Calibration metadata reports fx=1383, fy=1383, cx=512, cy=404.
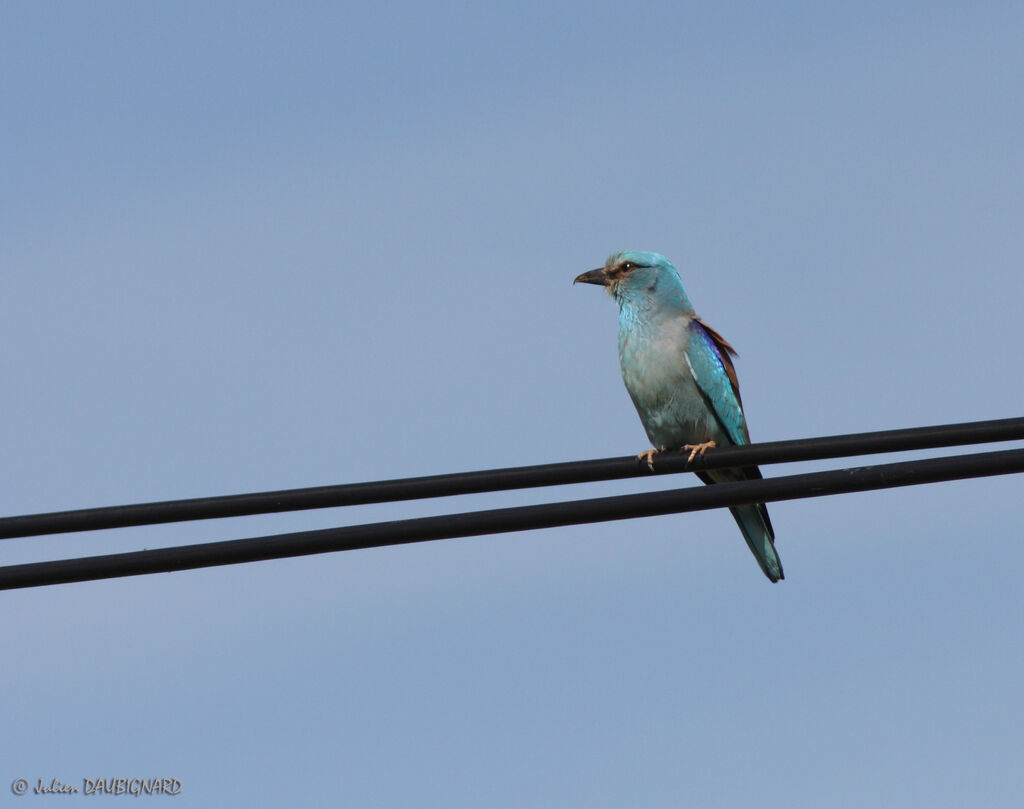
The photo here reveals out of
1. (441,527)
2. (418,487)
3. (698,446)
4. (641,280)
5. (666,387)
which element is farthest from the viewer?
(641,280)

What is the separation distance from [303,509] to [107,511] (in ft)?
2.76

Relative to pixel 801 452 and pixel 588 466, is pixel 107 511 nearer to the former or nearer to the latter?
pixel 588 466

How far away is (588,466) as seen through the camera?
6.37 metres

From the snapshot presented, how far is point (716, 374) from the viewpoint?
11.2 meters

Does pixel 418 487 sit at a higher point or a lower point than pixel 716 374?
lower

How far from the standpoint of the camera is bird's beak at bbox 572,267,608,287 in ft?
39.8

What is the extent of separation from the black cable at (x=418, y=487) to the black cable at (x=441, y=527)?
192mm

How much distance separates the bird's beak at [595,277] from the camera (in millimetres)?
12141

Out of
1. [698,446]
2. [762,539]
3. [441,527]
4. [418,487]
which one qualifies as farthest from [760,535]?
[441,527]

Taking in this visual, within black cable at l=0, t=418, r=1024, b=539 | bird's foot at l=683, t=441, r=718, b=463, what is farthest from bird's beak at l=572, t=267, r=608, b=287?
black cable at l=0, t=418, r=1024, b=539

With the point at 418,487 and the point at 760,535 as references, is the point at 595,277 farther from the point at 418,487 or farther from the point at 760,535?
the point at 418,487

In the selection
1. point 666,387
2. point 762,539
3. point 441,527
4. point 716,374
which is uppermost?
point 716,374

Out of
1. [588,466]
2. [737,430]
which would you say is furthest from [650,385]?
[588,466]

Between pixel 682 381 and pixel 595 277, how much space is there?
1.71m
